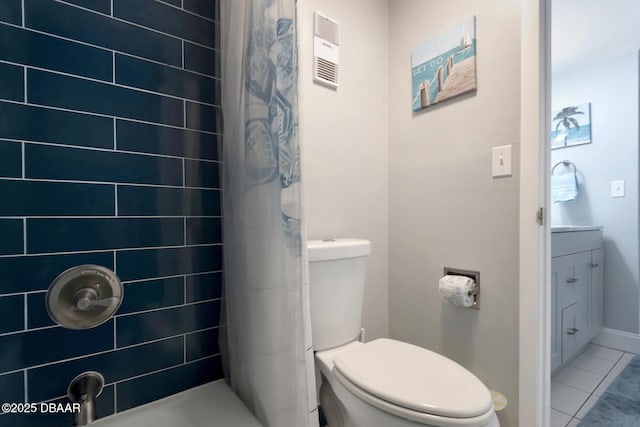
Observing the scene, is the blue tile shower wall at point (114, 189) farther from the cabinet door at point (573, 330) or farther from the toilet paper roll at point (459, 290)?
the cabinet door at point (573, 330)

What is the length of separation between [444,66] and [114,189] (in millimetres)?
1368

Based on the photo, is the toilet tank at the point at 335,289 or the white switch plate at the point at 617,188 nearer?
the toilet tank at the point at 335,289

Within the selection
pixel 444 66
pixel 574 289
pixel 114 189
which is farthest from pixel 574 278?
pixel 114 189

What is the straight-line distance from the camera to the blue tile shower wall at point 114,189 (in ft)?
2.66

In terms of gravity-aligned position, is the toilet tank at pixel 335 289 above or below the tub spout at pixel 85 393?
above

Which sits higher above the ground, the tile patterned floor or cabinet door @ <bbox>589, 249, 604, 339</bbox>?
cabinet door @ <bbox>589, 249, 604, 339</bbox>

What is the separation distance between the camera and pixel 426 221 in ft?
4.62

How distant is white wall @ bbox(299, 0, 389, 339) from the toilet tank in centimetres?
20

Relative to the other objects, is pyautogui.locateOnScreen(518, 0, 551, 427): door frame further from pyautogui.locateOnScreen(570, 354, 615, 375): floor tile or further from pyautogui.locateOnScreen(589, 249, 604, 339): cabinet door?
pyautogui.locateOnScreen(589, 249, 604, 339): cabinet door

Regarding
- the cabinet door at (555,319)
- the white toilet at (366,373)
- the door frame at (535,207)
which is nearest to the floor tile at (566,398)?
the cabinet door at (555,319)

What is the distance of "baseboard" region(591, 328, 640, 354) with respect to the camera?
216 centimetres

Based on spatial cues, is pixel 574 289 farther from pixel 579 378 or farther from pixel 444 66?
pixel 444 66

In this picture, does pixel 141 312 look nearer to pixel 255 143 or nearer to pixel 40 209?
pixel 40 209

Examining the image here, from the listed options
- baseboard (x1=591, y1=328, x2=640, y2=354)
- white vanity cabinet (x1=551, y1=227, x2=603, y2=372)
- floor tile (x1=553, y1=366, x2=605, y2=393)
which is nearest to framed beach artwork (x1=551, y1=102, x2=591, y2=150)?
white vanity cabinet (x1=551, y1=227, x2=603, y2=372)
